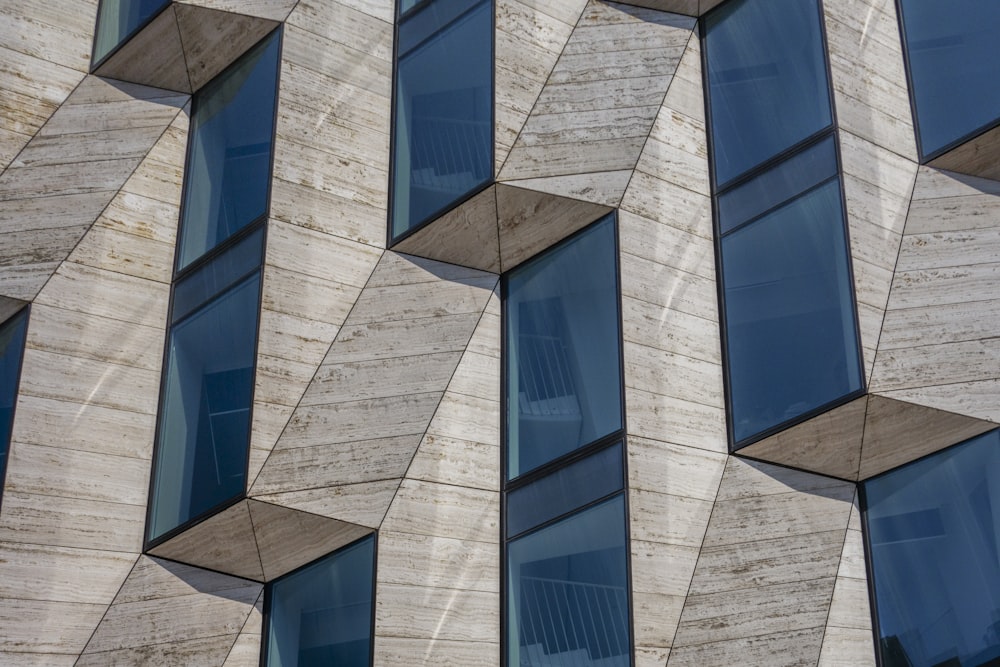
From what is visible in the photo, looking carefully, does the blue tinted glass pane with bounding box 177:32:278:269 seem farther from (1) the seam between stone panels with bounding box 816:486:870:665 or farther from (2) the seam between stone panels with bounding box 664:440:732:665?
(1) the seam between stone panels with bounding box 816:486:870:665

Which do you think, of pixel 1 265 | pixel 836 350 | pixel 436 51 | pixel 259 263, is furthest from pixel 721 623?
pixel 1 265

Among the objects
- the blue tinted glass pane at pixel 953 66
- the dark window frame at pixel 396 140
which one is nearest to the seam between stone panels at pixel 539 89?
the dark window frame at pixel 396 140

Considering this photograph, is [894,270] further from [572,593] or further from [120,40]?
[120,40]

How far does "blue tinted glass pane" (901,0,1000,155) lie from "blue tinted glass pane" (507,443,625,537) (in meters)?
5.29

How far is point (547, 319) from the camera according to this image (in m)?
16.6

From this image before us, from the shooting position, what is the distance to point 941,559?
13.9 meters

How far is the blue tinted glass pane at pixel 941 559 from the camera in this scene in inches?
528

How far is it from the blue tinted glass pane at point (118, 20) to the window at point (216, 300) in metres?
1.32

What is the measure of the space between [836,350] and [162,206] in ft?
30.6

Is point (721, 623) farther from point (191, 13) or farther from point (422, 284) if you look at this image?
point (191, 13)

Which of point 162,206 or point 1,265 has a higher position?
point 162,206

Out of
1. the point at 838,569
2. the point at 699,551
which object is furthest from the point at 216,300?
the point at 838,569

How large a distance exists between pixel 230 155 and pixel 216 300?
219 centimetres

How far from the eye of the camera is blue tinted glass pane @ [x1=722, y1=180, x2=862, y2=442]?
1475 centimetres
